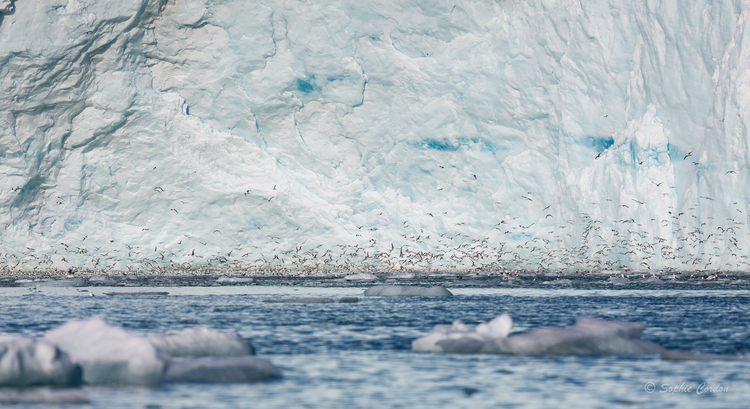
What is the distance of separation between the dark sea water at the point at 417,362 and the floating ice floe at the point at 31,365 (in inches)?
22.0

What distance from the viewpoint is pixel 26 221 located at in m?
59.9

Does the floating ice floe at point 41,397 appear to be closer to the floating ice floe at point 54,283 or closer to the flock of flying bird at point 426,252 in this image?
the floating ice floe at point 54,283

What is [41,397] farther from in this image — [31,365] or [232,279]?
[232,279]

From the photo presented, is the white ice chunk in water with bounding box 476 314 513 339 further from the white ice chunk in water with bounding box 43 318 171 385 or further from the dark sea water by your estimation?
the white ice chunk in water with bounding box 43 318 171 385

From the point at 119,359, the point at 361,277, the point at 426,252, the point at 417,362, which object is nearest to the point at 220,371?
the point at 119,359

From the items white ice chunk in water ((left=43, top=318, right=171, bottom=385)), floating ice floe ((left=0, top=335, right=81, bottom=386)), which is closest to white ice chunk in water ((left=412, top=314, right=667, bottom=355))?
white ice chunk in water ((left=43, top=318, right=171, bottom=385))

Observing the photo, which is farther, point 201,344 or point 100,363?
point 201,344

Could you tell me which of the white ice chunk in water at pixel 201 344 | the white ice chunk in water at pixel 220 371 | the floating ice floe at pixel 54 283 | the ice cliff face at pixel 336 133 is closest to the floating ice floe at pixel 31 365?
the white ice chunk in water at pixel 220 371

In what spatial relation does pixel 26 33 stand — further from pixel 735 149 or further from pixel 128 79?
pixel 735 149

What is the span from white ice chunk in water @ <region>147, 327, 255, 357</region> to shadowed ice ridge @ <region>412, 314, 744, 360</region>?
384 centimetres

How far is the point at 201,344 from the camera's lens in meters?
15.4

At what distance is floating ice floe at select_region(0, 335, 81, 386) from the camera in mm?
11875

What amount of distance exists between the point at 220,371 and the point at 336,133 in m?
53.0

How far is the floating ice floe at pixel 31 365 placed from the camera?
1188 cm
